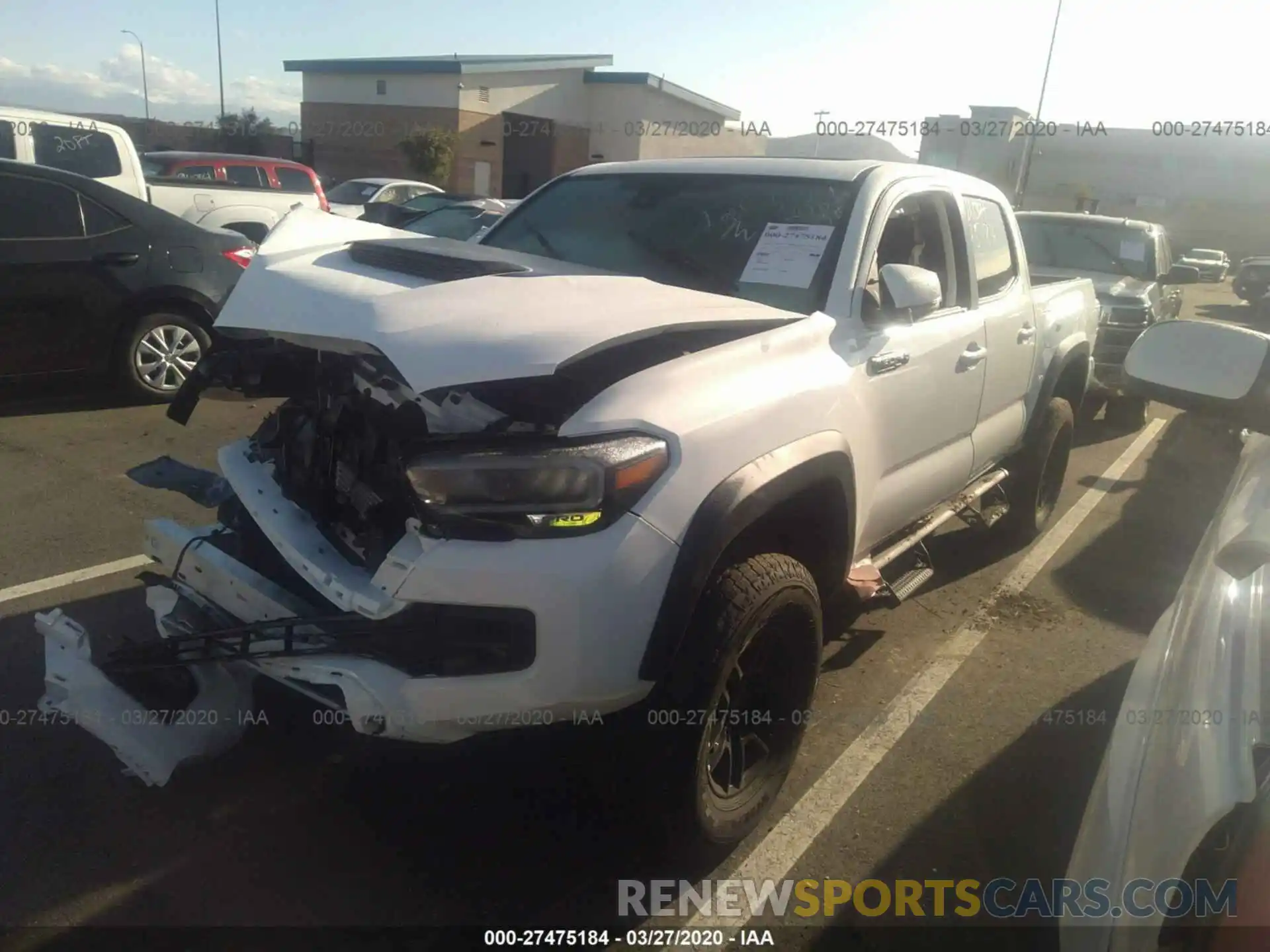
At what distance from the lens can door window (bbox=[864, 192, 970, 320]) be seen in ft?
12.0

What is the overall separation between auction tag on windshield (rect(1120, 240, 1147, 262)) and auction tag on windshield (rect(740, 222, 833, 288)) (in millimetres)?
7635

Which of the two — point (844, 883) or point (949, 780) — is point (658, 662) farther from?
point (949, 780)

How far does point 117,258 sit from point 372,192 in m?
11.8

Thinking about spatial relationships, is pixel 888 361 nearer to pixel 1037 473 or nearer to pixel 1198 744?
pixel 1198 744

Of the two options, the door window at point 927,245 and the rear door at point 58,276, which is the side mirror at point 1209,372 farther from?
the rear door at point 58,276

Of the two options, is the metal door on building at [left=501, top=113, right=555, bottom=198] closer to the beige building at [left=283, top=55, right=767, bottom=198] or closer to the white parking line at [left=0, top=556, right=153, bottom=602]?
the beige building at [left=283, top=55, right=767, bottom=198]

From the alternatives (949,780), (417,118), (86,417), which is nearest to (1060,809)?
(949,780)

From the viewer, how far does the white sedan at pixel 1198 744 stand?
56.8 inches

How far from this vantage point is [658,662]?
235 centimetres

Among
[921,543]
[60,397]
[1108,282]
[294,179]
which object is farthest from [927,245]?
[294,179]

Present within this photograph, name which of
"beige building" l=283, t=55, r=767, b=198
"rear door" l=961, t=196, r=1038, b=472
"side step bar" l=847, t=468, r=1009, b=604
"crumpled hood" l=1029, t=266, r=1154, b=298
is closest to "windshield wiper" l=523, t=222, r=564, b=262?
"side step bar" l=847, t=468, r=1009, b=604

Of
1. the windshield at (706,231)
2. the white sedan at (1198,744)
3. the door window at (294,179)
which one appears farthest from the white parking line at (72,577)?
the door window at (294,179)

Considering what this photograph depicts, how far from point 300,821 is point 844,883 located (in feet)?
5.24

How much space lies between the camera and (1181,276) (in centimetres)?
939
